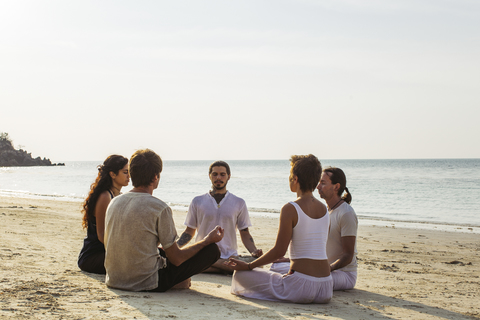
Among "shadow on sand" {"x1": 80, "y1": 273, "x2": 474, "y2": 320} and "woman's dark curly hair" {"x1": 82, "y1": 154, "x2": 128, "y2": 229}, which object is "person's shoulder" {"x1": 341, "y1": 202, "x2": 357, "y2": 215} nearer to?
"shadow on sand" {"x1": 80, "y1": 273, "x2": 474, "y2": 320}

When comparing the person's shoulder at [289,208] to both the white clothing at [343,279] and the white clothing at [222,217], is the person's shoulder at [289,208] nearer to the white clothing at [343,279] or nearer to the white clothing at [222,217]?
the white clothing at [343,279]

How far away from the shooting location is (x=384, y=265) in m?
7.75

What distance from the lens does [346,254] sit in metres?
5.30

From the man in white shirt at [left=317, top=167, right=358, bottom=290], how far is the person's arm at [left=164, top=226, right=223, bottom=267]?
1.62 m

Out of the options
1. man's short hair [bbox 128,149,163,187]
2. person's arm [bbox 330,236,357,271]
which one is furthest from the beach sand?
man's short hair [bbox 128,149,163,187]

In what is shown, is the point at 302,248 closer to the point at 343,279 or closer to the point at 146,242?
the point at 343,279

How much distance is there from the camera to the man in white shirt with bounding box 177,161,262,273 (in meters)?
6.27

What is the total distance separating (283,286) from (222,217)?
1877 millimetres

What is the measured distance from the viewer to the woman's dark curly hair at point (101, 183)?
16.9ft

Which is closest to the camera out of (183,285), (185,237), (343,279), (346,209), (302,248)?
(302,248)

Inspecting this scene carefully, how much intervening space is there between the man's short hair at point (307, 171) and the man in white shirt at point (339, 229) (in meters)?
0.93

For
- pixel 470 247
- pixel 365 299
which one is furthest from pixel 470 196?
pixel 365 299

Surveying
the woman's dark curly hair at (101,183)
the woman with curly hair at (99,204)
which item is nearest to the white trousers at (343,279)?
the woman with curly hair at (99,204)

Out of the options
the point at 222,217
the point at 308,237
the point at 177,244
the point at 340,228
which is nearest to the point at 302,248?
the point at 308,237
